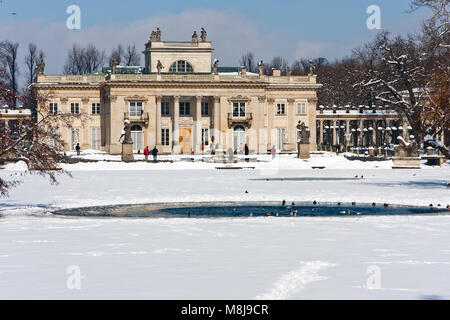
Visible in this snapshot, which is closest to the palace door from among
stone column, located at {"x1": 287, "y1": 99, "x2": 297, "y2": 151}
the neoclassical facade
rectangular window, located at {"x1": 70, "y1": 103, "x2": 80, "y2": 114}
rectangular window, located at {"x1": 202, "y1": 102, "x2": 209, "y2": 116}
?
the neoclassical facade

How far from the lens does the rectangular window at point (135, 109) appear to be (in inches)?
3418

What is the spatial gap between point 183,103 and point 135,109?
5223mm

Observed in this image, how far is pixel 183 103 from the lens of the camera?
8856 centimetres

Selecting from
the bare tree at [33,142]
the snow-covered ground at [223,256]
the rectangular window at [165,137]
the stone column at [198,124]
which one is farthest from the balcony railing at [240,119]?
the bare tree at [33,142]

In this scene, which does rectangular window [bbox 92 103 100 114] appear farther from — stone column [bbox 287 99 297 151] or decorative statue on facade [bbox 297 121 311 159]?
decorative statue on facade [bbox 297 121 311 159]

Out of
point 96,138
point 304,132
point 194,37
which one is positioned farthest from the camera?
point 194,37

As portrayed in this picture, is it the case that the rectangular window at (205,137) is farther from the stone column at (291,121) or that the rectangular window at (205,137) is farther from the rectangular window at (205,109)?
the stone column at (291,121)

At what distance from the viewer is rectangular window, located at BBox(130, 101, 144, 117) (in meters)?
86.8

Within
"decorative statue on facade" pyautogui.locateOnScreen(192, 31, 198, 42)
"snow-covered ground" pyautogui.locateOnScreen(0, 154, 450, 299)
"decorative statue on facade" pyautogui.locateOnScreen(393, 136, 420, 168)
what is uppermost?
"decorative statue on facade" pyautogui.locateOnScreen(192, 31, 198, 42)

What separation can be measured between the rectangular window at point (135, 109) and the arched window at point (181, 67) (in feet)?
18.6

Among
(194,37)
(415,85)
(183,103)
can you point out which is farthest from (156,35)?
(415,85)

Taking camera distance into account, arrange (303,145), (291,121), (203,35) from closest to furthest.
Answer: (303,145)
(291,121)
(203,35)

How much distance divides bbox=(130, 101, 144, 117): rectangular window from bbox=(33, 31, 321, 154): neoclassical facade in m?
0.10

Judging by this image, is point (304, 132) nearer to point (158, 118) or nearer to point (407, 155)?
point (407, 155)
